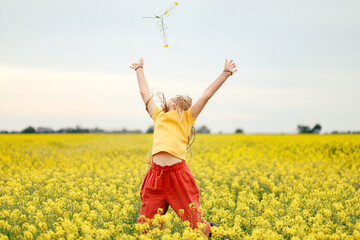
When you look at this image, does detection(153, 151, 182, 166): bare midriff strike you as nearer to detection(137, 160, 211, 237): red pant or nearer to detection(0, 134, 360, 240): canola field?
detection(137, 160, 211, 237): red pant

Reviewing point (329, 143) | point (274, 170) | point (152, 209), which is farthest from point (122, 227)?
point (329, 143)

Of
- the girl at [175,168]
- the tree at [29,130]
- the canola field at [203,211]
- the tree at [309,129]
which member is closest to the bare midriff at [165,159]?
the girl at [175,168]

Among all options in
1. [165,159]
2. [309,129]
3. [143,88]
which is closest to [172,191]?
[165,159]

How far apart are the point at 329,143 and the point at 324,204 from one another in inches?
506

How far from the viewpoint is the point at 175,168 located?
4.04 metres

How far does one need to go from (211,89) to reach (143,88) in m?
0.93

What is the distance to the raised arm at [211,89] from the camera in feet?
13.5

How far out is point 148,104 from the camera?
4.44 m

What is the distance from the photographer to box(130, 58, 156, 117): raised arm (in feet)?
14.5

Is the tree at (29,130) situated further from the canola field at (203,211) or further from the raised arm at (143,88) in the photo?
the raised arm at (143,88)

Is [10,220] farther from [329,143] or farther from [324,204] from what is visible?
[329,143]

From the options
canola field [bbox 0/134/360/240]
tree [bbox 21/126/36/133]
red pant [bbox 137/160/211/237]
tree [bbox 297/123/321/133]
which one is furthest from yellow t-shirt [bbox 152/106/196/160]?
tree [bbox 21/126/36/133]

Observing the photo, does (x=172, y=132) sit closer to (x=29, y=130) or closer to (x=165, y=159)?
(x=165, y=159)

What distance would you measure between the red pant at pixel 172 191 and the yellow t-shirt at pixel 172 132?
19cm
